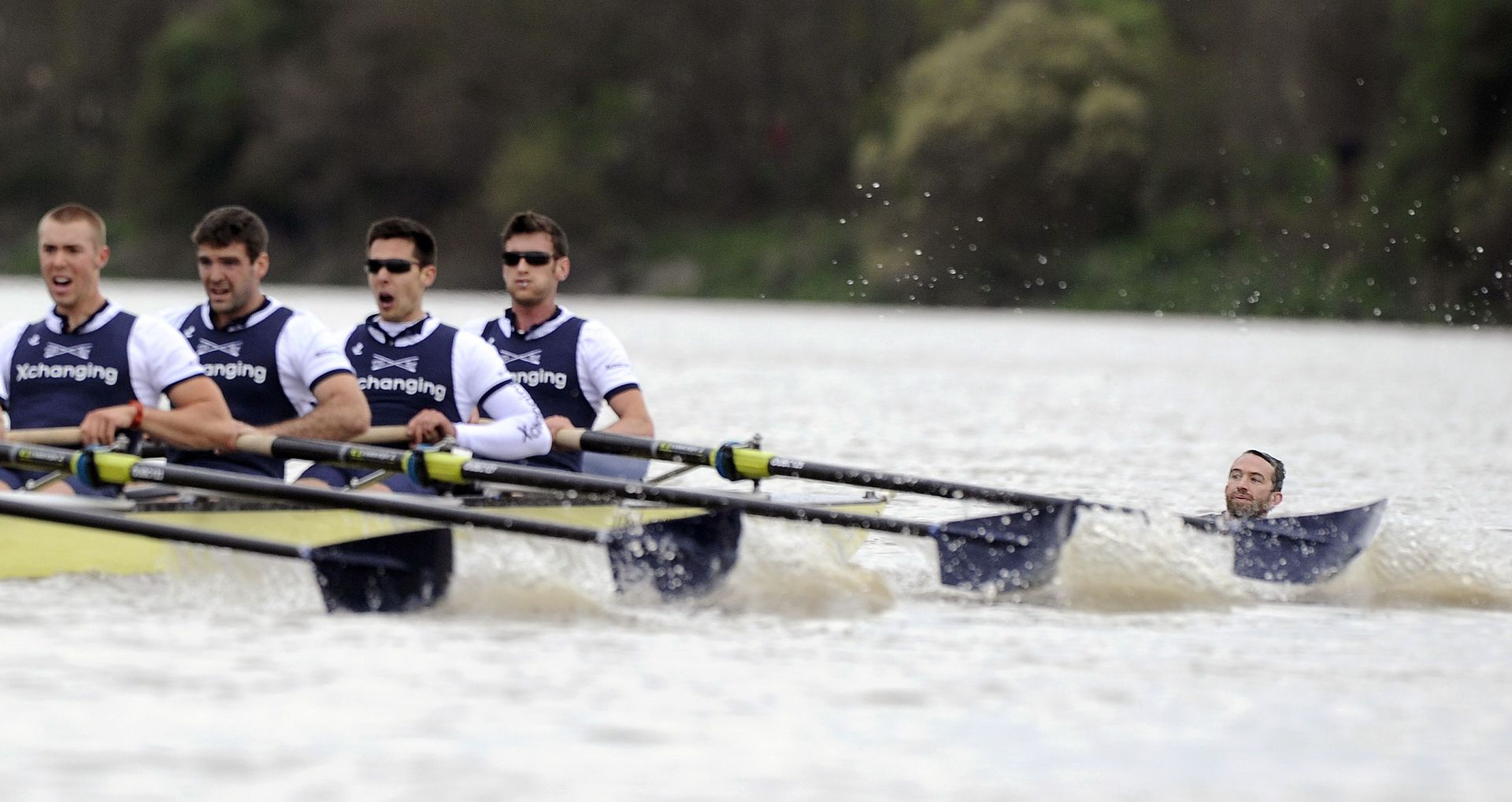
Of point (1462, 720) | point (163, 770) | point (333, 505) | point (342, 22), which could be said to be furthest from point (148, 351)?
point (342, 22)

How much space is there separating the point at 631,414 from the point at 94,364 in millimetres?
2361

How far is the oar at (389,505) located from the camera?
859cm

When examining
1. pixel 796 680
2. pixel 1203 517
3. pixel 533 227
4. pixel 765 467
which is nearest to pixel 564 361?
pixel 533 227

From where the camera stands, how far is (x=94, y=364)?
30.1 ft

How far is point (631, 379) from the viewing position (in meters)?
10.6

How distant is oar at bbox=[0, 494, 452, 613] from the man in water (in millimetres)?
3740

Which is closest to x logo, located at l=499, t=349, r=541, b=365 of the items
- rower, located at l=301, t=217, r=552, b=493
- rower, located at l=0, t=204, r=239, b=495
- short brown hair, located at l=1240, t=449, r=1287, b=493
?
rower, located at l=301, t=217, r=552, b=493

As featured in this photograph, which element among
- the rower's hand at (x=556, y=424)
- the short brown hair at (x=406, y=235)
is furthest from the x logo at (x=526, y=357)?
the short brown hair at (x=406, y=235)

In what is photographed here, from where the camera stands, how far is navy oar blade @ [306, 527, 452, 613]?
27.8ft

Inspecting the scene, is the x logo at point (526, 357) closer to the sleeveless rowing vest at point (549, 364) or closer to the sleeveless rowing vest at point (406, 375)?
Answer: the sleeveless rowing vest at point (549, 364)

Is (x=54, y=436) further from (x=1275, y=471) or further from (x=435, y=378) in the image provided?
(x=1275, y=471)

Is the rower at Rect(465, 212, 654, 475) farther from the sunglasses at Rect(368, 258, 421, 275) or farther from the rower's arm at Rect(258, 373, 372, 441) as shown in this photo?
the rower's arm at Rect(258, 373, 372, 441)

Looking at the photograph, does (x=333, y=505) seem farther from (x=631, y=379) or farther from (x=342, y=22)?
(x=342, y=22)

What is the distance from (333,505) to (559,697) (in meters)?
1.74
